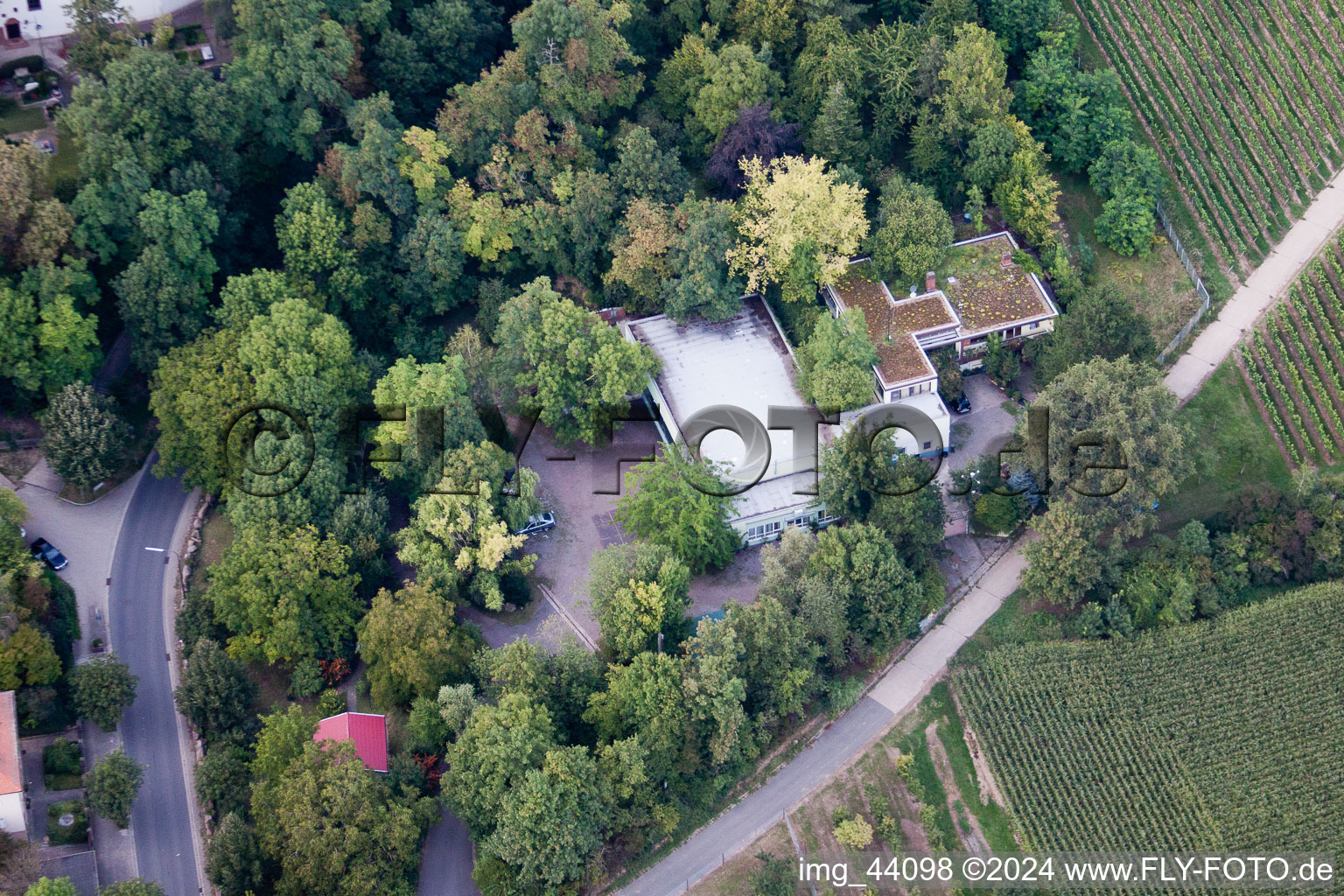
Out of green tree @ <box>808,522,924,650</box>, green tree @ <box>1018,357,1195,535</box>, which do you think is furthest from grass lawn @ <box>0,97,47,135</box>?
green tree @ <box>1018,357,1195,535</box>

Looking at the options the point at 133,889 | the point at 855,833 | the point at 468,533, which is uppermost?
the point at 468,533

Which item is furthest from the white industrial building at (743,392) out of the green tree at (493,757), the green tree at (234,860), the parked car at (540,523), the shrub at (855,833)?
the green tree at (234,860)

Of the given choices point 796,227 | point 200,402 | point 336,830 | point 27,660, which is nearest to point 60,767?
point 27,660

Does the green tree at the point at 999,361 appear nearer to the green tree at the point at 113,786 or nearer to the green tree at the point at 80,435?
the green tree at the point at 80,435

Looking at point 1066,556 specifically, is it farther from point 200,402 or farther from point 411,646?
point 200,402

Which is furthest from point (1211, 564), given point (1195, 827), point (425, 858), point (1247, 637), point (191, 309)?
point (191, 309)

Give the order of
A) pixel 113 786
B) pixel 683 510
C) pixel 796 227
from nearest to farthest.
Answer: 1. pixel 113 786
2. pixel 683 510
3. pixel 796 227

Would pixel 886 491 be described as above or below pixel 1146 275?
below
